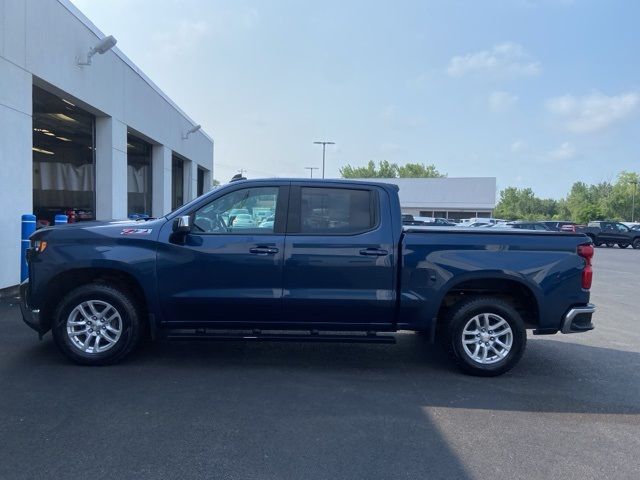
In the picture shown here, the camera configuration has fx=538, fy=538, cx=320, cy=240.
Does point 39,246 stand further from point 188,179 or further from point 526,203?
point 526,203

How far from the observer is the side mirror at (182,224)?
5.27 meters

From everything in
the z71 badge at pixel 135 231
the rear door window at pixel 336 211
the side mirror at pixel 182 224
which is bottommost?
the z71 badge at pixel 135 231

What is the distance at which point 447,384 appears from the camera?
17.5ft

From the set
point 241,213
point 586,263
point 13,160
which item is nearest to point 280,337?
point 241,213

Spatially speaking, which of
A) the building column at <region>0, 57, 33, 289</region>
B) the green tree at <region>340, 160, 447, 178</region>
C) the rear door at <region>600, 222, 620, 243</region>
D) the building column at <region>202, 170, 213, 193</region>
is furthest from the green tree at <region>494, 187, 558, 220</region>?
the building column at <region>0, 57, 33, 289</region>

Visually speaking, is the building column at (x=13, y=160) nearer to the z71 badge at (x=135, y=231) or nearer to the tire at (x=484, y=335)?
the z71 badge at (x=135, y=231)

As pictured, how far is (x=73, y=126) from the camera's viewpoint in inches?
633

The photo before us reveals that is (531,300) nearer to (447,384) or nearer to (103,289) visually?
(447,384)

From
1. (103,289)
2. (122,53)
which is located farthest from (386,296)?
(122,53)

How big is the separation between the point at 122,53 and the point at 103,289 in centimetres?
1101

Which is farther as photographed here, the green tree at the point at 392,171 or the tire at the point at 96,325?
the green tree at the point at 392,171

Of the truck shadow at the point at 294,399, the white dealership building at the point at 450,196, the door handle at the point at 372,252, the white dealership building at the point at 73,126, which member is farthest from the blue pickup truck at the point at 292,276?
the white dealership building at the point at 450,196

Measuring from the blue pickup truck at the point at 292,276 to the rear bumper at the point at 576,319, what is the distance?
0.01m

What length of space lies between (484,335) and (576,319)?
945 mm
